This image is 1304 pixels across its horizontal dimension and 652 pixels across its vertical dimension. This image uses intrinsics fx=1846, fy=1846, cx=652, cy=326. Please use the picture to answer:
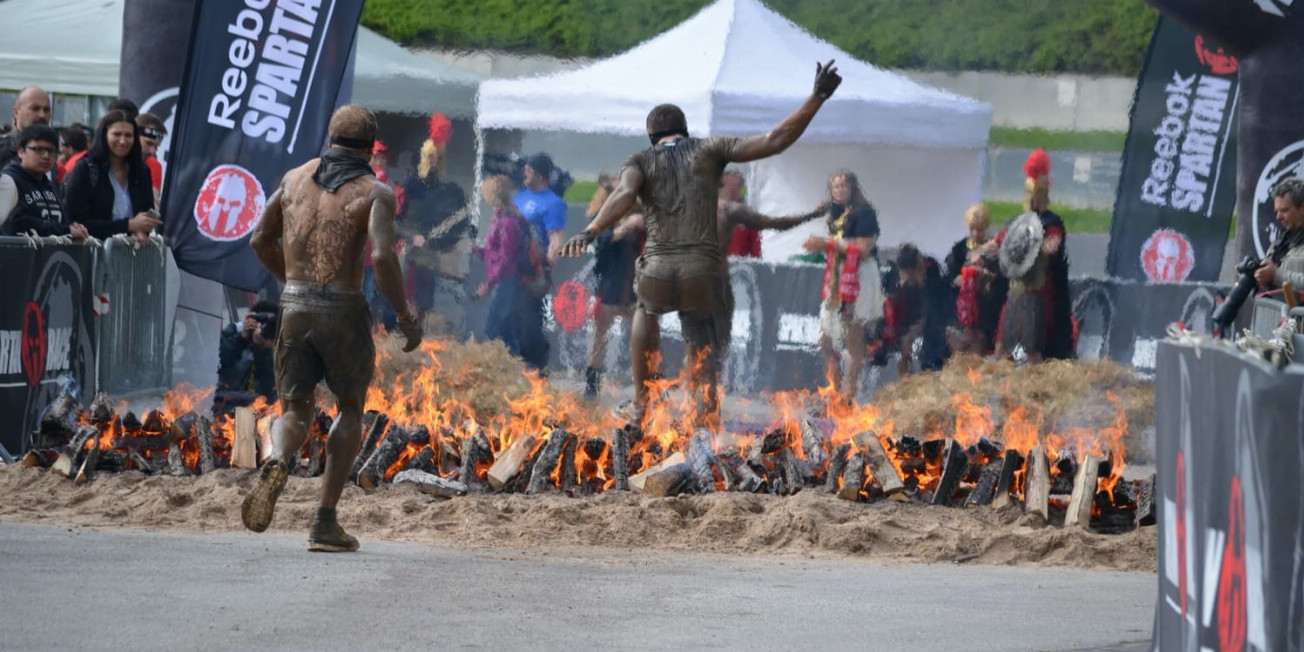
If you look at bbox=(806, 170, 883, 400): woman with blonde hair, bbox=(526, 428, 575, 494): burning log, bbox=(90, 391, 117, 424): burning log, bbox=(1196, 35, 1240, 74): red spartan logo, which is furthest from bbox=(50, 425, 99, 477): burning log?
bbox=(1196, 35, 1240, 74): red spartan logo

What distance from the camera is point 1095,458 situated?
911 cm

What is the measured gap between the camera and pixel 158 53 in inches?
531

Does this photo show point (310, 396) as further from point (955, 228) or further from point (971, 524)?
point (955, 228)

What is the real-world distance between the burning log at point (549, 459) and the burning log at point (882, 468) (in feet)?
4.98

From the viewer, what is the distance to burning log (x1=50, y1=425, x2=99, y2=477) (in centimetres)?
932

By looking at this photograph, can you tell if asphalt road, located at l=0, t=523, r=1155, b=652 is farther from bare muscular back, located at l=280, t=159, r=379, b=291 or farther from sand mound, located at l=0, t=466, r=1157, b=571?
bare muscular back, located at l=280, t=159, r=379, b=291

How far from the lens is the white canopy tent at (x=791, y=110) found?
16656mm

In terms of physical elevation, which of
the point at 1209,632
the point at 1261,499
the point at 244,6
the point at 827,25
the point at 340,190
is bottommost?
the point at 1209,632

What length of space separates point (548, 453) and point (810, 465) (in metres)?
1.36

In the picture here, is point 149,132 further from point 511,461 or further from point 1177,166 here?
point 1177,166

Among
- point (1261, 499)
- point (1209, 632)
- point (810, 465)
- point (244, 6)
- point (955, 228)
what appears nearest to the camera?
point (1261, 499)

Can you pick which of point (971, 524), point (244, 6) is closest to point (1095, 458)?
point (971, 524)

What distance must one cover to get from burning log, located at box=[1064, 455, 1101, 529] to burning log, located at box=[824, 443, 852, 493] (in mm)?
1138

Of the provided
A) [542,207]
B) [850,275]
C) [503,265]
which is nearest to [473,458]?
[503,265]
